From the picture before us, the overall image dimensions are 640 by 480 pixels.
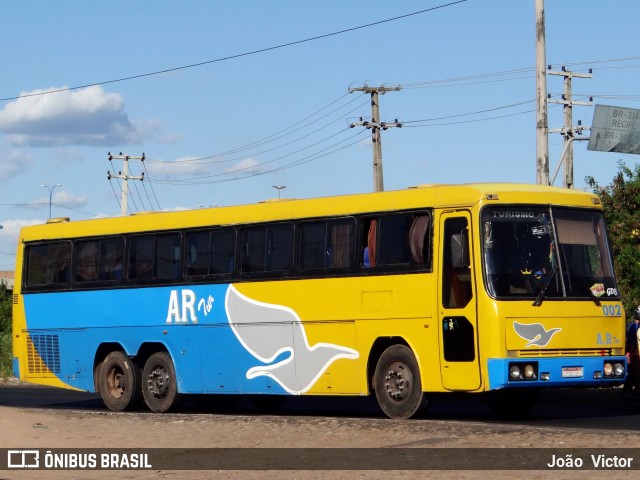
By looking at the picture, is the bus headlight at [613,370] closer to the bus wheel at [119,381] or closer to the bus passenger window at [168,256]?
the bus passenger window at [168,256]

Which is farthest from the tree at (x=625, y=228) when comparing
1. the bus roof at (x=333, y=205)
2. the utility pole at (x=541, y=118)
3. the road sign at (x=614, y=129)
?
the road sign at (x=614, y=129)

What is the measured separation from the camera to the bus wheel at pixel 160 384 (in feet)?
80.0

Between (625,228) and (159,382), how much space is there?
1180 centimetres

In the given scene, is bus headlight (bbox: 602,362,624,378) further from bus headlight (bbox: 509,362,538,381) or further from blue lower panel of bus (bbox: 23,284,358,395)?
blue lower panel of bus (bbox: 23,284,358,395)

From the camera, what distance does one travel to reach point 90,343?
25.7m

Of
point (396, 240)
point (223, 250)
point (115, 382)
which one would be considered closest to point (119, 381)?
point (115, 382)

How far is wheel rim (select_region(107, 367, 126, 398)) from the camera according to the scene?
83.4 feet

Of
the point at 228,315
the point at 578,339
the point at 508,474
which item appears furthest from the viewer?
the point at 228,315

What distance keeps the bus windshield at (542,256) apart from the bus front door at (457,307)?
0.35 metres

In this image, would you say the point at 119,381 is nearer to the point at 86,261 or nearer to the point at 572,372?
the point at 86,261

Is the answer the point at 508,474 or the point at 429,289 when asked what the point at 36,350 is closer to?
the point at 429,289

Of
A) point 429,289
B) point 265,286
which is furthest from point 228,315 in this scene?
point 429,289

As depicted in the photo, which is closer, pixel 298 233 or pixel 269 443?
pixel 269 443

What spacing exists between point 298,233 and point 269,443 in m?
5.36
